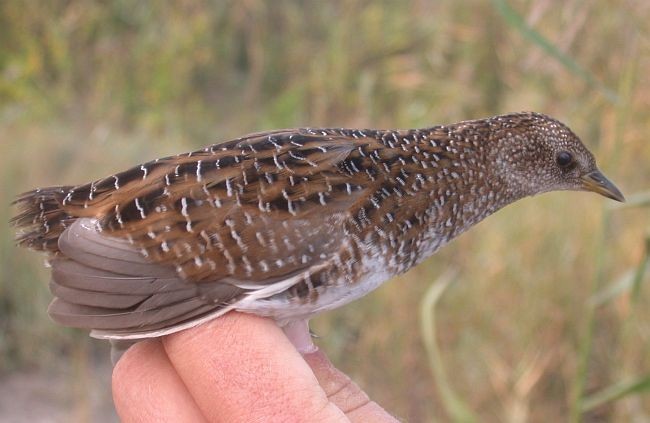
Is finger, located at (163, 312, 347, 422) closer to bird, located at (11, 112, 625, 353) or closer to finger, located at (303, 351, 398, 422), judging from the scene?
bird, located at (11, 112, 625, 353)

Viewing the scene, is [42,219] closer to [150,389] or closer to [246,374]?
[150,389]

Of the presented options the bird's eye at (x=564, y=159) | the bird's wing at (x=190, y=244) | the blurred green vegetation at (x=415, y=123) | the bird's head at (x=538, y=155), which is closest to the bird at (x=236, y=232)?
the bird's wing at (x=190, y=244)

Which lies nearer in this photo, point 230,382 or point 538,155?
point 230,382

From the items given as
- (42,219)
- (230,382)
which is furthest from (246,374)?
(42,219)

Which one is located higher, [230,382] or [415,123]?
[230,382]

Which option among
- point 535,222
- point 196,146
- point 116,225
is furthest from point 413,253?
point 196,146

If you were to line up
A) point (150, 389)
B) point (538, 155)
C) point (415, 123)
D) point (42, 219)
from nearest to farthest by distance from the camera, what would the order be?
point (150, 389), point (42, 219), point (538, 155), point (415, 123)

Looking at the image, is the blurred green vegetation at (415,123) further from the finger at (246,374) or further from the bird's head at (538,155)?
the finger at (246,374)
